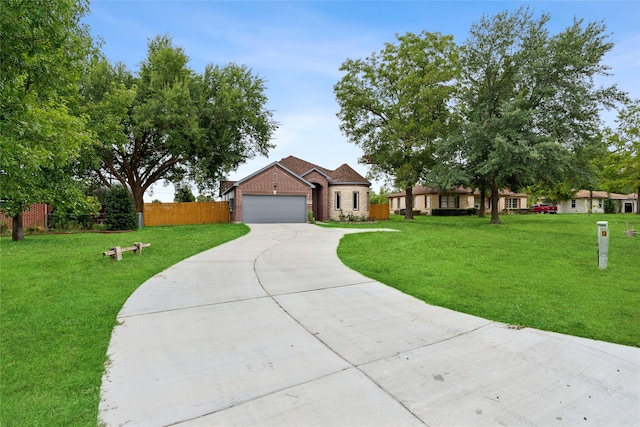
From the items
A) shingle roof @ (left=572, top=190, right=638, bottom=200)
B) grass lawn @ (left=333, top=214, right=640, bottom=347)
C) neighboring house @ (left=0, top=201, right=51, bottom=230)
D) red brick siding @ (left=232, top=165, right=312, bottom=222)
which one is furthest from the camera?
shingle roof @ (left=572, top=190, right=638, bottom=200)

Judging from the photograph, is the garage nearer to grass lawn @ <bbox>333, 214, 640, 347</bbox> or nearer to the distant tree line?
the distant tree line

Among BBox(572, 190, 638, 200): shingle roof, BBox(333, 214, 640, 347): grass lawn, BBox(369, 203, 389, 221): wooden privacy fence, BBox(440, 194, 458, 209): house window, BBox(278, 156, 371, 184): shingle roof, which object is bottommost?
BBox(333, 214, 640, 347): grass lawn

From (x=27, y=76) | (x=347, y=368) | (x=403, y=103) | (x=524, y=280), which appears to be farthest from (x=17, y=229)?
(x=403, y=103)

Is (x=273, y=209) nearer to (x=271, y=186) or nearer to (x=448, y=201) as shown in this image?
(x=271, y=186)

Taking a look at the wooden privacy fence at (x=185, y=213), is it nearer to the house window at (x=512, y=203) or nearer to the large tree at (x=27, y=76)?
the large tree at (x=27, y=76)

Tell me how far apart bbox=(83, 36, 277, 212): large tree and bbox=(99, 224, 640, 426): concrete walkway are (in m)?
19.2

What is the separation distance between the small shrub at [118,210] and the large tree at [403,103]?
1904cm

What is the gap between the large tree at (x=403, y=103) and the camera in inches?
998

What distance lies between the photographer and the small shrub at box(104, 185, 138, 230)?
1923 cm

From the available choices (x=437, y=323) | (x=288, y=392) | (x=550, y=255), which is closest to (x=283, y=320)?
(x=288, y=392)

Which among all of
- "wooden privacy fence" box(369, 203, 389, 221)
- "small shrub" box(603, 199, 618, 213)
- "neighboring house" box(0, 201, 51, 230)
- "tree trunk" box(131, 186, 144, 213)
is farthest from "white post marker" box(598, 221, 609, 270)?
"small shrub" box(603, 199, 618, 213)

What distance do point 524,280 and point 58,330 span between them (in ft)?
25.1

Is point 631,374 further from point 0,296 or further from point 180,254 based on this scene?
point 180,254

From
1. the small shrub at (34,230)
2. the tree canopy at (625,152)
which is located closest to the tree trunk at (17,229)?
the small shrub at (34,230)
